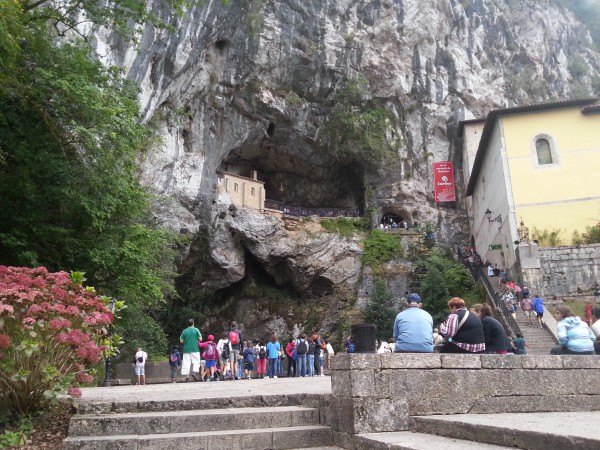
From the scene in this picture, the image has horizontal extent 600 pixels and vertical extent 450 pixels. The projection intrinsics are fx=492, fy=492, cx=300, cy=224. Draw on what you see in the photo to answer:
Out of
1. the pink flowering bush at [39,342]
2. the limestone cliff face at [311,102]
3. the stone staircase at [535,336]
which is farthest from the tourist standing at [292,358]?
the limestone cliff face at [311,102]

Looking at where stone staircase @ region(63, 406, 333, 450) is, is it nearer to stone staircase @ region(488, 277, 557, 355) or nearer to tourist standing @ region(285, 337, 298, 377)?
tourist standing @ region(285, 337, 298, 377)

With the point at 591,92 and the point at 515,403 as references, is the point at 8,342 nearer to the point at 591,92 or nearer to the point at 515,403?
the point at 515,403

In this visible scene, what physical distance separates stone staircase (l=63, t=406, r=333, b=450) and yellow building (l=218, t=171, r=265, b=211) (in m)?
28.1

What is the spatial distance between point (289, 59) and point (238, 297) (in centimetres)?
1632

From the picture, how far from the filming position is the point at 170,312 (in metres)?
29.2

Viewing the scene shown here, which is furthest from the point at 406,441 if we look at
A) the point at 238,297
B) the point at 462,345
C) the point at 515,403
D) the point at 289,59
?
the point at 289,59

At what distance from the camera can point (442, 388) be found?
202 inches

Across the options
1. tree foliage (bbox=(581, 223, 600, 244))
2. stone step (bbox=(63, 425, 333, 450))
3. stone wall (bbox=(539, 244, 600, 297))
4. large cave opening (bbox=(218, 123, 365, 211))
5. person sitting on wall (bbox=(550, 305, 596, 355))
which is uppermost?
large cave opening (bbox=(218, 123, 365, 211))

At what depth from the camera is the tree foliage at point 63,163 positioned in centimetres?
1007

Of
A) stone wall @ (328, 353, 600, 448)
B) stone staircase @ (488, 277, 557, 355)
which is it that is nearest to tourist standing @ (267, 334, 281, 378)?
stone staircase @ (488, 277, 557, 355)

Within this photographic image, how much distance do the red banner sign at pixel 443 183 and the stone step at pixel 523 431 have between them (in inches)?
1248

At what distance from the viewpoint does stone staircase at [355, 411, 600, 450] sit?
10.8 ft

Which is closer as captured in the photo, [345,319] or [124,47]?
[124,47]

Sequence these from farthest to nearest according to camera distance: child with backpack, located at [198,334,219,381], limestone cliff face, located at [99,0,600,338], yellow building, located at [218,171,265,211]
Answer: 1. yellow building, located at [218,171,265,211]
2. limestone cliff face, located at [99,0,600,338]
3. child with backpack, located at [198,334,219,381]
